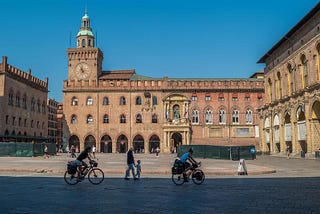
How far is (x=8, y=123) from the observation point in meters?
49.8

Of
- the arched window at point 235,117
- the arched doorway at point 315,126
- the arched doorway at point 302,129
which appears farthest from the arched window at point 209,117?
the arched doorway at point 315,126

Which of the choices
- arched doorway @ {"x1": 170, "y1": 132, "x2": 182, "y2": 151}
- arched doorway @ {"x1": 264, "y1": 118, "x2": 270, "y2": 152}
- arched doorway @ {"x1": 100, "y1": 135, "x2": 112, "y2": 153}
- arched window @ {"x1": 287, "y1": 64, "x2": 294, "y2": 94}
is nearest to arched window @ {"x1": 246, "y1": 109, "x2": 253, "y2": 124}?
arched doorway @ {"x1": 264, "y1": 118, "x2": 270, "y2": 152}

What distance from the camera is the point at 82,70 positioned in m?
63.8

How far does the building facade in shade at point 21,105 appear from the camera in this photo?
49.0 meters

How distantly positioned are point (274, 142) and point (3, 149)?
32447 millimetres

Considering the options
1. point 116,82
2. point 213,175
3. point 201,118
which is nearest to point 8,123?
point 116,82

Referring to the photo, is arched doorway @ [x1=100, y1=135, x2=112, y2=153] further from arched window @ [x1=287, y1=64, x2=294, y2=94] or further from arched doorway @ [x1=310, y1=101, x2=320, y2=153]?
arched doorway @ [x1=310, y1=101, x2=320, y2=153]

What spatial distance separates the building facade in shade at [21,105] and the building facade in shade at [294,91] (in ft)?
111

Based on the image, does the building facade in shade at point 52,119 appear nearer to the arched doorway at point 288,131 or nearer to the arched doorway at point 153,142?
the arched doorway at point 153,142

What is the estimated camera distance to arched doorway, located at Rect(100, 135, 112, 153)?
5938 cm

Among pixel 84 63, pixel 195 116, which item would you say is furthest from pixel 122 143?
pixel 84 63

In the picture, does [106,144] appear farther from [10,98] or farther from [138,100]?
[10,98]

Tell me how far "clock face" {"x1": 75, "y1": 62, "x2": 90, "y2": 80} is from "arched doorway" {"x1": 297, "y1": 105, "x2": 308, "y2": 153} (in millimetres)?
37889

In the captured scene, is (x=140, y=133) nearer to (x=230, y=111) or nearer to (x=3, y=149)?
(x=230, y=111)
